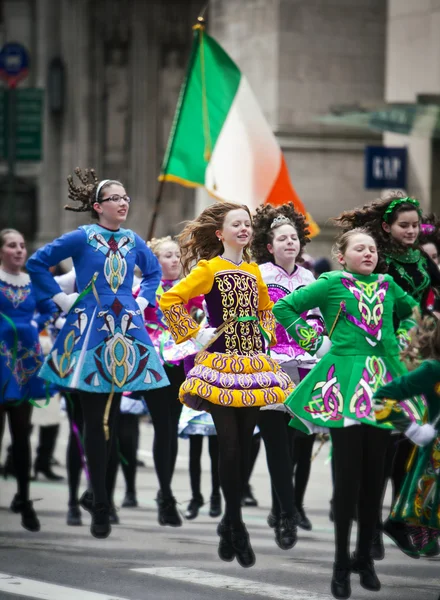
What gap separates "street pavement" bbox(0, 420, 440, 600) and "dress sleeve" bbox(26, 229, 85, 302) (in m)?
1.62

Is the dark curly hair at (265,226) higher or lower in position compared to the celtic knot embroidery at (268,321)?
higher

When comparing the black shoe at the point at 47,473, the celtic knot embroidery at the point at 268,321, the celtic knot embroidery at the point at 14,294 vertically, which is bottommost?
the black shoe at the point at 47,473

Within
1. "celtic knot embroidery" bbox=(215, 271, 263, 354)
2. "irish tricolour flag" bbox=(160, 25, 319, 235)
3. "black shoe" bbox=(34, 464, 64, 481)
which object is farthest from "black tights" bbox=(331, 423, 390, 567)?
"black shoe" bbox=(34, 464, 64, 481)

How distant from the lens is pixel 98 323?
30.3 ft

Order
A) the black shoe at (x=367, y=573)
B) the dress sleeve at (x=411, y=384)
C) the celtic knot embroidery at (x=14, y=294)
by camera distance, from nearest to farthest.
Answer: the dress sleeve at (x=411, y=384) → the black shoe at (x=367, y=573) → the celtic knot embroidery at (x=14, y=294)

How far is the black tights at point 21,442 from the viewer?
1016 cm

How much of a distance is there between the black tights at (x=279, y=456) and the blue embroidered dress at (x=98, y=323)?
2.47ft

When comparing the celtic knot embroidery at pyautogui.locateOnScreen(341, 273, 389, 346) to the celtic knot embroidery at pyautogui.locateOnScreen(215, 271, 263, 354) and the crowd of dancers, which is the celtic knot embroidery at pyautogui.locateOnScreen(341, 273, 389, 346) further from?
the celtic knot embroidery at pyautogui.locateOnScreen(215, 271, 263, 354)

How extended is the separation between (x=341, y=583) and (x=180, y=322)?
1770 mm

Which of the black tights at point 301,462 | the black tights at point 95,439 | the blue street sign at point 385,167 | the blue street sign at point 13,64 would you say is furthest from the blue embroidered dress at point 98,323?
the blue street sign at point 13,64

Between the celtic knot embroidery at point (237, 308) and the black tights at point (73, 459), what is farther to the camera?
the black tights at point (73, 459)

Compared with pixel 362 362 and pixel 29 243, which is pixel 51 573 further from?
pixel 29 243

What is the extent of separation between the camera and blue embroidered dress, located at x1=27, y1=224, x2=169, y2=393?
923 cm

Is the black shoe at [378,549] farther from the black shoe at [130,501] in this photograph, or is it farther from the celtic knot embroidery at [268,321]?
the black shoe at [130,501]
